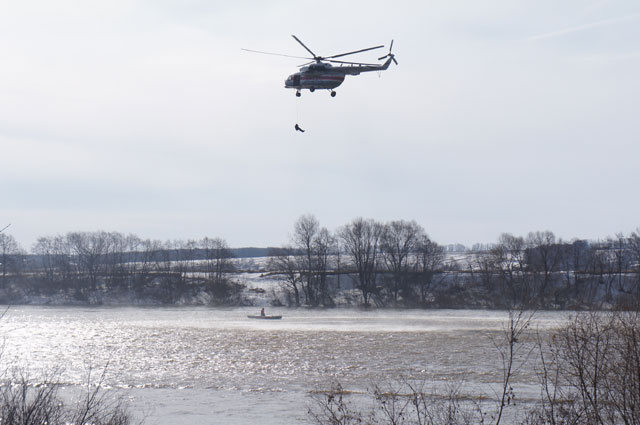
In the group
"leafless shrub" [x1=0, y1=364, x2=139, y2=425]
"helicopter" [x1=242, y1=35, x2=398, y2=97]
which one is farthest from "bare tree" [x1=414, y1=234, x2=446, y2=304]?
"leafless shrub" [x1=0, y1=364, x2=139, y2=425]

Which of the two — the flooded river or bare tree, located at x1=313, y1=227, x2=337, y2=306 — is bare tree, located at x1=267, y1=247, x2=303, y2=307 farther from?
the flooded river

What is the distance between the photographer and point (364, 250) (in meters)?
95.2

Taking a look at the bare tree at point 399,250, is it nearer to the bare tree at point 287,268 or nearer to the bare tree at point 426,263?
the bare tree at point 426,263

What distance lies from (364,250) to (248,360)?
214ft

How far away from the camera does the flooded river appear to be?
21500 mm

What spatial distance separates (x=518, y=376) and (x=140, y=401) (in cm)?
1281

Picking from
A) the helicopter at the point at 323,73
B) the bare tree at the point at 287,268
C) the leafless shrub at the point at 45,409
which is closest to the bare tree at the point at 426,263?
the bare tree at the point at 287,268

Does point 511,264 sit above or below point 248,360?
above

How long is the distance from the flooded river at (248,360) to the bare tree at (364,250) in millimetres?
40349

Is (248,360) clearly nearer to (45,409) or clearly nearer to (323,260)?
(45,409)

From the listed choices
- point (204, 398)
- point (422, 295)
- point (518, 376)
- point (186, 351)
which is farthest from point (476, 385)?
point (422, 295)

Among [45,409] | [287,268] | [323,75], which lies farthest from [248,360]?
[287,268]

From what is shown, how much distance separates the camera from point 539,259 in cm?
8675

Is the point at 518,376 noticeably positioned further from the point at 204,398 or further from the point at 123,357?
the point at 123,357
